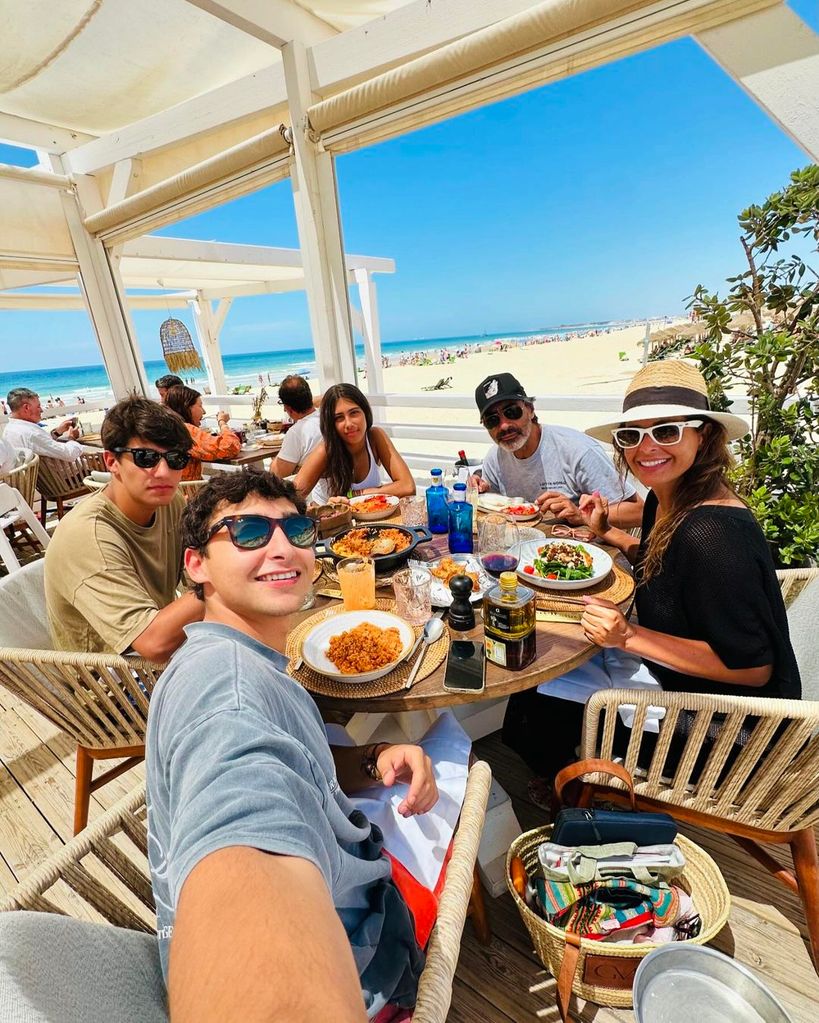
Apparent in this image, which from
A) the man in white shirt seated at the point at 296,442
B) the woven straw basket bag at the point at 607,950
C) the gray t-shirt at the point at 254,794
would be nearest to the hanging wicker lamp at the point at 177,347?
the man in white shirt seated at the point at 296,442

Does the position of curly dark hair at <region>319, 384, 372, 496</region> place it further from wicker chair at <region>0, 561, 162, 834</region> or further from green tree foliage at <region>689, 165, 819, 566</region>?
green tree foliage at <region>689, 165, 819, 566</region>

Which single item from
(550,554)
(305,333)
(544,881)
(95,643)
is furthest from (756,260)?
(305,333)

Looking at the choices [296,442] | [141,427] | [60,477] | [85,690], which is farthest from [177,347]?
A: [85,690]

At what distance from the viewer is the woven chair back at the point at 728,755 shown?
3.45ft

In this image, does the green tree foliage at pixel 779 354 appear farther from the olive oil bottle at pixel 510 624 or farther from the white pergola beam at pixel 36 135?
the white pergola beam at pixel 36 135

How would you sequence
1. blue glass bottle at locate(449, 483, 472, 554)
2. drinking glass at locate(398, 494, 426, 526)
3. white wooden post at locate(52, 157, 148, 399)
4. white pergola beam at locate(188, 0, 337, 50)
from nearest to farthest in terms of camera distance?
1. blue glass bottle at locate(449, 483, 472, 554)
2. drinking glass at locate(398, 494, 426, 526)
3. white pergola beam at locate(188, 0, 337, 50)
4. white wooden post at locate(52, 157, 148, 399)

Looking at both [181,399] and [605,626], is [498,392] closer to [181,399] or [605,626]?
[605,626]

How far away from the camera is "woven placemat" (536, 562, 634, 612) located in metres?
1.35

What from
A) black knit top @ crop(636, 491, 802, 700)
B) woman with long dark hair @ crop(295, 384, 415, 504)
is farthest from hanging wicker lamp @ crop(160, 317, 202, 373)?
black knit top @ crop(636, 491, 802, 700)

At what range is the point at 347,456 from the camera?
2.90 m

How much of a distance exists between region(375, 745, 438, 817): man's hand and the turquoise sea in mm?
27473

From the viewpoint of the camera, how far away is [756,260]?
212cm

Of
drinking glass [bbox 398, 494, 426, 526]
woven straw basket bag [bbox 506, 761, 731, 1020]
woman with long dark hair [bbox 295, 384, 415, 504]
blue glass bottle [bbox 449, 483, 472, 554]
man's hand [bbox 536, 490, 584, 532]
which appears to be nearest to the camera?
woven straw basket bag [bbox 506, 761, 731, 1020]

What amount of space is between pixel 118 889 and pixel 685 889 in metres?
1.89
